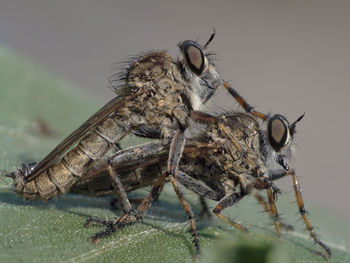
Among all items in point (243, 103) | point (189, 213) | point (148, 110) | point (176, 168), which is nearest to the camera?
point (189, 213)

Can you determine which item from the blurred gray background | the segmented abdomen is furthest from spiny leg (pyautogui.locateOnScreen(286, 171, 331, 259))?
the blurred gray background

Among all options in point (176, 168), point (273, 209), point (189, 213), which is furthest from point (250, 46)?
point (189, 213)

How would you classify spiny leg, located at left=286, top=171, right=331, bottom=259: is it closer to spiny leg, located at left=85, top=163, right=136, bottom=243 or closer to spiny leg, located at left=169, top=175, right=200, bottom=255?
spiny leg, located at left=169, top=175, right=200, bottom=255

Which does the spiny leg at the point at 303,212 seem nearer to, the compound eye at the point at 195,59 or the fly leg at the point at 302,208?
the fly leg at the point at 302,208

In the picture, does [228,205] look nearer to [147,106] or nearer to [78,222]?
[147,106]

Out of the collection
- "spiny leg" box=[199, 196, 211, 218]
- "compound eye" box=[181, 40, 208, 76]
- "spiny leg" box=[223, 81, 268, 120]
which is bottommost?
"spiny leg" box=[199, 196, 211, 218]

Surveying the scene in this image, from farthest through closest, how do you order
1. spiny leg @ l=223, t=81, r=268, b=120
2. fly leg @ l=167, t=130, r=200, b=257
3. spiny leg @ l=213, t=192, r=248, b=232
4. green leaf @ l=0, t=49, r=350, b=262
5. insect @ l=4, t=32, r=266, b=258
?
spiny leg @ l=223, t=81, r=268, b=120 < insect @ l=4, t=32, r=266, b=258 < spiny leg @ l=213, t=192, r=248, b=232 < fly leg @ l=167, t=130, r=200, b=257 < green leaf @ l=0, t=49, r=350, b=262

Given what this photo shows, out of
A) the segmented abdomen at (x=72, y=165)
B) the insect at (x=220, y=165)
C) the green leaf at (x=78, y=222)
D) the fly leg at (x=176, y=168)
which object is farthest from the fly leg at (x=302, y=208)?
the segmented abdomen at (x=72, y=165)

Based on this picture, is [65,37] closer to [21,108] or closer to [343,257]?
[21,108]
